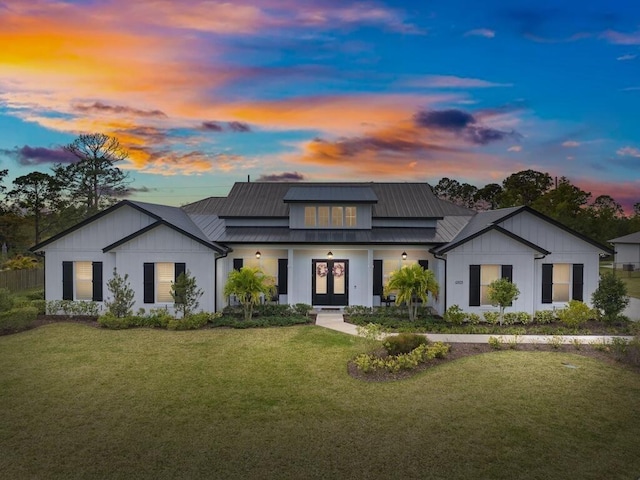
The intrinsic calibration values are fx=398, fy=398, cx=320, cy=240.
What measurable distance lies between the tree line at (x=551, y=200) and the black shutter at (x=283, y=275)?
120ft

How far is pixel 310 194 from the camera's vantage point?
2105 cm

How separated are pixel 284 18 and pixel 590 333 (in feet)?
57.0

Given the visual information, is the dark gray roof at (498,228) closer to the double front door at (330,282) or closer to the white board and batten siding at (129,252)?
the double front door at (330,282)

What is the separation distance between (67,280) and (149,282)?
4.07m

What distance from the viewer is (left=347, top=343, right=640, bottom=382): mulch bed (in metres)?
10.7

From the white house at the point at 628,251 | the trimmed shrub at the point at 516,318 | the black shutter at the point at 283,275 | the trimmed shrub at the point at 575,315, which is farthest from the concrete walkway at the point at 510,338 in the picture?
the white house at the point at 628,251

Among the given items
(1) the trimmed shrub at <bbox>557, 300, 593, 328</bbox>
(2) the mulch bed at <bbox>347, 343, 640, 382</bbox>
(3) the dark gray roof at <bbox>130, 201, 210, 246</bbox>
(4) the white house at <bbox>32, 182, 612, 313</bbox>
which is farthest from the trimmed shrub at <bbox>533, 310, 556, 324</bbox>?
(3) the dark gray roof at <bbox>130, 201, 210, 246</bbox>

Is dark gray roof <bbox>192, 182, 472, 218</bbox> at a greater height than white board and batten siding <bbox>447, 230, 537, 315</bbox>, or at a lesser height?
greater

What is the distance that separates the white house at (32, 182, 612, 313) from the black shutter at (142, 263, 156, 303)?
4cm

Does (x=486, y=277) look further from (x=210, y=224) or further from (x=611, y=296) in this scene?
(x=210, y=224)

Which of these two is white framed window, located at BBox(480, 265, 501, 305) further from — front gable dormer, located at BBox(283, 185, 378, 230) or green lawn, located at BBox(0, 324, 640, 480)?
front gable dormer, located at BBox(283, 185, 378, 230)

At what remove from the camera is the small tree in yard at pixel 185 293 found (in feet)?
55.1

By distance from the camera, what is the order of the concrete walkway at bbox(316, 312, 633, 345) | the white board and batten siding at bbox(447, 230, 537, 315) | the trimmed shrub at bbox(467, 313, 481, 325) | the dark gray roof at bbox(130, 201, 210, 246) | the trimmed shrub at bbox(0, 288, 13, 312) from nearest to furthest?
the concrete walkway at bbox(316, 312, 633, 345), the trimmed shrub at bbox(0, 288, 13, 312), the trimmed shrub at bbox(467, 313, 481, 325), the white board and batten siding at bbox(447, 230, 537, 315), the dark gray roof at bbox(130, 201, 210, 246)

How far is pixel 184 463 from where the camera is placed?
6.46 meters
